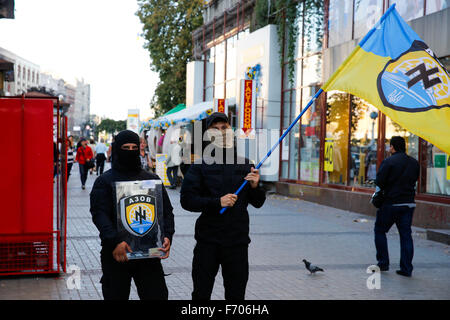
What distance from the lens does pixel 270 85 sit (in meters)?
20.3

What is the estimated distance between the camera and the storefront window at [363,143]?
577 inches

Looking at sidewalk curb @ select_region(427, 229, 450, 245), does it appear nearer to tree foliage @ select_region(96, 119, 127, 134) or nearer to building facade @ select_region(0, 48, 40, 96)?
building facade @ select_region(0, 48, 40, 96)

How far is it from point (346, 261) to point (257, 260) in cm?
130

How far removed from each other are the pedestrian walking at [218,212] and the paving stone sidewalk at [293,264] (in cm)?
190

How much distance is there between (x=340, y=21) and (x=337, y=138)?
3380mm

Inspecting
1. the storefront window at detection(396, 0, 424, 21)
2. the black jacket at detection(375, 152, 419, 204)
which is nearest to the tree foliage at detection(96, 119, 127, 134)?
the storefront window at detection(396, 0, 424, 21)

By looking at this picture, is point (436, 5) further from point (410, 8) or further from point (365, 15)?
point (365, 15)

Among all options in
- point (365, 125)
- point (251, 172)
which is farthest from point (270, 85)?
point (251, 172)

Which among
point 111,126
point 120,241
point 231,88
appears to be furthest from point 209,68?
point 111,126

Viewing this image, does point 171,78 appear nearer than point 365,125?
No

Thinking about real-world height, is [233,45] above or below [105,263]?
above

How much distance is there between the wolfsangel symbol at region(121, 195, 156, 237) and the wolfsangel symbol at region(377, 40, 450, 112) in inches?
103

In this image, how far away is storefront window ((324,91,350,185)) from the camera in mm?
16172
